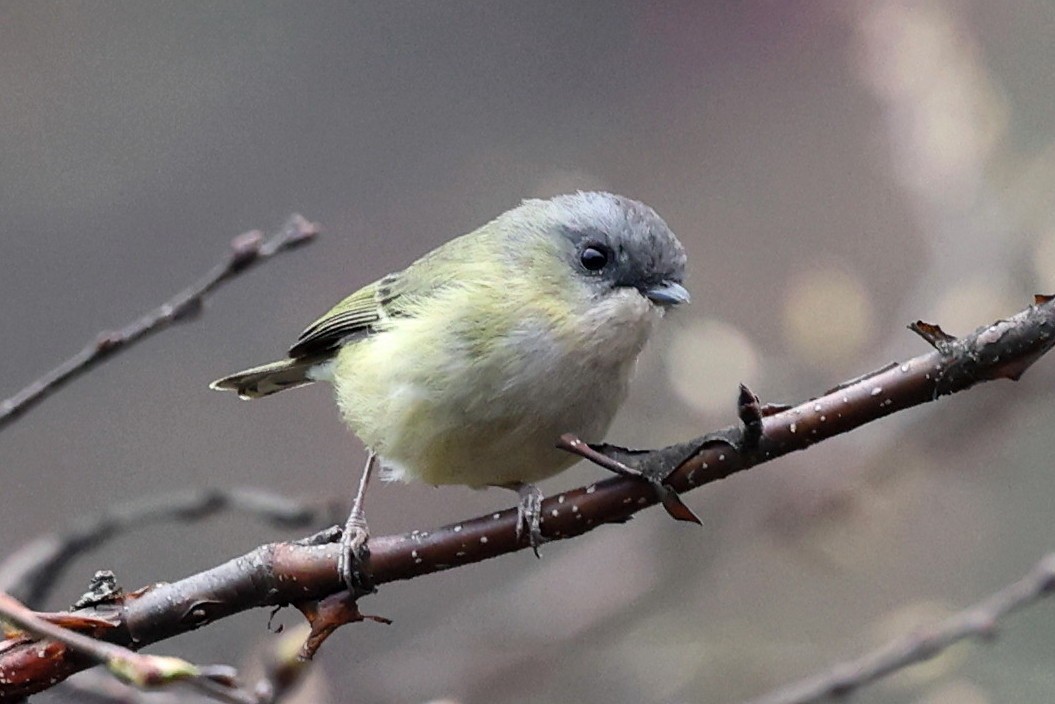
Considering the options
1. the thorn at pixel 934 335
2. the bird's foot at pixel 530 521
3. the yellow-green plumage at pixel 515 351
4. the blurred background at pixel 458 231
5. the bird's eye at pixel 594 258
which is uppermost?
the blurred background at pixel 458 231

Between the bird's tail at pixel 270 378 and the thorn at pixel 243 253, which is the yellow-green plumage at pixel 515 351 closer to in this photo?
the bird's tail at pixel 270 378

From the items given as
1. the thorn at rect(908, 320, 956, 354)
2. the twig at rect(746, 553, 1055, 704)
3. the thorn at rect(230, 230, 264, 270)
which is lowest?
the twig at rect(746, 553, 1055, 704)

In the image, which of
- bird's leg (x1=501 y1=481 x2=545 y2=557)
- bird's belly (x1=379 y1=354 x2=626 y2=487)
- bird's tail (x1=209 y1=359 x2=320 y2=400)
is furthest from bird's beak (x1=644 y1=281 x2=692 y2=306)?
bird's tail (x1=209 y1=359 x2=320 y2=400)

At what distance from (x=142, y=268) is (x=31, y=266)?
1.07 ft

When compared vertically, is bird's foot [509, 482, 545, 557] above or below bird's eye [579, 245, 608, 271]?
below

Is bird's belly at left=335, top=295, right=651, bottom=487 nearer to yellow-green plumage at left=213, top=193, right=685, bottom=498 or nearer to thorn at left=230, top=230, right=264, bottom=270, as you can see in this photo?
yellow-green plumage at left=213, top=193, right=685, bottom=498

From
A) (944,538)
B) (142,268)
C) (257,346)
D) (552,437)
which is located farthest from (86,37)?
(944,538)

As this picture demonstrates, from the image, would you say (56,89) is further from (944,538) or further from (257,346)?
(944,538)

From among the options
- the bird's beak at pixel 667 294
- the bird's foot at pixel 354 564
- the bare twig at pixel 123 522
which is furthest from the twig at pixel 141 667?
the bird's beak at pixel 667 294

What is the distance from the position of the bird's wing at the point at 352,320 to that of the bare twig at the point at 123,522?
55 cm

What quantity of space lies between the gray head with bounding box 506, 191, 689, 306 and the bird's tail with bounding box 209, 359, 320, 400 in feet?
2.34

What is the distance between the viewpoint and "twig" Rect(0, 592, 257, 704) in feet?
2.91

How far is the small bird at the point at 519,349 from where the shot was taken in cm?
190

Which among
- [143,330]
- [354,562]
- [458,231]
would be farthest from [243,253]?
[458,231]
